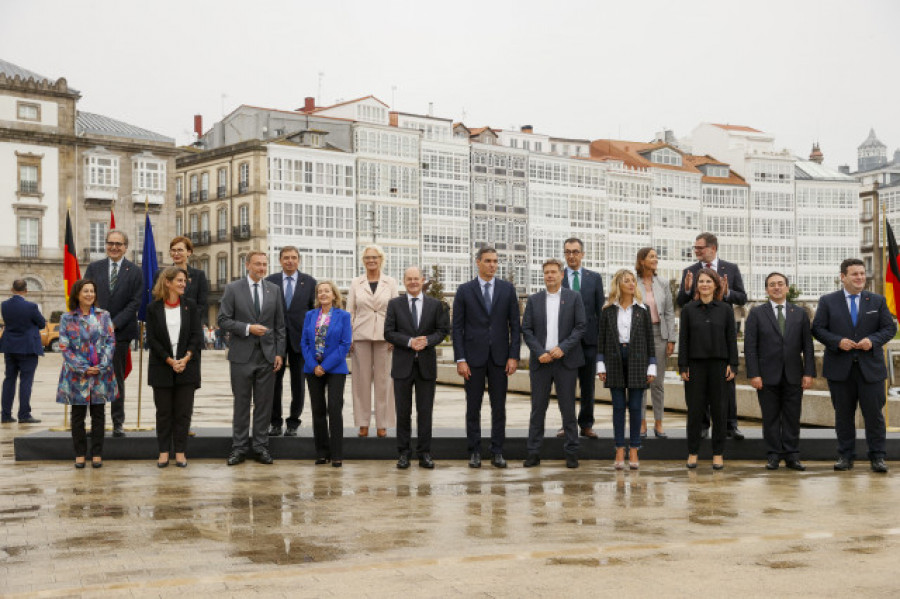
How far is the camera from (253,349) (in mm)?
11172

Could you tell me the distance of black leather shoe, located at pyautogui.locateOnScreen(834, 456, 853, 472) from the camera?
Result: 10883mm

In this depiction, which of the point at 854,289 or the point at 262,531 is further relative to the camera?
the point at 854,289

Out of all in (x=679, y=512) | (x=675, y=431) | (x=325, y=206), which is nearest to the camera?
(x=679, y=512)

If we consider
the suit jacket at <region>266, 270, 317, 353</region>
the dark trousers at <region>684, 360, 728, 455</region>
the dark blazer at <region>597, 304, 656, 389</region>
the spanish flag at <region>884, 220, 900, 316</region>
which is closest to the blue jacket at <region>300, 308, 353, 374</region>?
the suit jacket at <region>266, 270, 317, 353</region>

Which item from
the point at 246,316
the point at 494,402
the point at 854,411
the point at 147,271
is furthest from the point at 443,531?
the point at 147,271

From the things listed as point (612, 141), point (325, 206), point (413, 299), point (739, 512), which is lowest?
point (739, 512)

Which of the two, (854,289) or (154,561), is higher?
(854,289)

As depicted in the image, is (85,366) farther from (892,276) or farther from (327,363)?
(892,276)

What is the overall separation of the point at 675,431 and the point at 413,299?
10.7ft

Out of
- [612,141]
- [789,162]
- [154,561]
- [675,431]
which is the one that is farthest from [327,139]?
[154,561]

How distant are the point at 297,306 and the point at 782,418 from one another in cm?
475

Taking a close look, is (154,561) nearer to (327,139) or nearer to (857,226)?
(327,139)

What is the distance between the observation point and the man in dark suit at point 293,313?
11641 millimetres

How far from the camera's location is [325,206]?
249 feet
